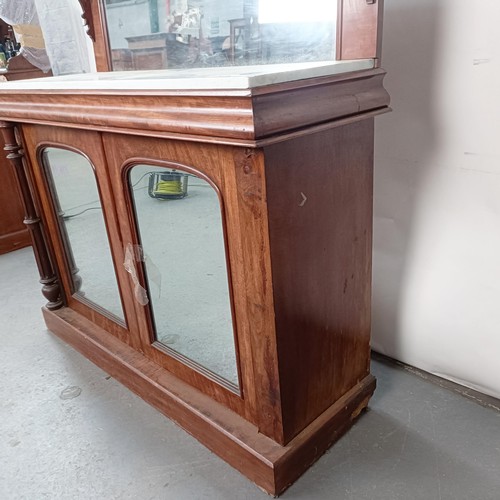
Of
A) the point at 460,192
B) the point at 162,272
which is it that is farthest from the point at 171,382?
the point at 460,192

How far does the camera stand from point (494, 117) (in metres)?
1.25

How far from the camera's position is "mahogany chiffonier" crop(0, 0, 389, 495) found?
992 millimetres

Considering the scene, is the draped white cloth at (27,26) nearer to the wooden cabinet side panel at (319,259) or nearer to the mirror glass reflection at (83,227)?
the mirror glass reflection at (83,227)

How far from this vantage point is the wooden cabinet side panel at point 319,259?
104cm

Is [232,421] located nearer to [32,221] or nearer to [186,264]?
[186,264]

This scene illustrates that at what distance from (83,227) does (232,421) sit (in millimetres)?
854

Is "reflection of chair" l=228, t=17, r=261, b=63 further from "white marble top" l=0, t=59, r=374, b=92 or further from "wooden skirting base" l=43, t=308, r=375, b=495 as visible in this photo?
"wooden skirting base" l=43, t=308, r=375, b=495

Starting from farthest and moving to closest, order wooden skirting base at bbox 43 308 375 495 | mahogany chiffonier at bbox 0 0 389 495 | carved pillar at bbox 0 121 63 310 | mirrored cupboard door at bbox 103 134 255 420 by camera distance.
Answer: carved pillar at bbox 0 121 63 310, wooden skirting base at bbox 43 308 375 495, mirrored cupboard door at bbox 103 134 255 420, mahogany chiffonier at bbox 0 0 389 495

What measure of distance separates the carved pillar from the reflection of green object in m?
0.72

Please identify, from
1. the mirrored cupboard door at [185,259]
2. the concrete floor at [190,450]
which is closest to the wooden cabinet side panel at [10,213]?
the concrete floor at [190,450]

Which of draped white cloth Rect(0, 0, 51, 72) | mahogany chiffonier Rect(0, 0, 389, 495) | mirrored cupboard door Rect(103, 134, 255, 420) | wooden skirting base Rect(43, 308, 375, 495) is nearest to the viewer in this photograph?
mahogany chiffonier Rect(0, 0, 389, 495)

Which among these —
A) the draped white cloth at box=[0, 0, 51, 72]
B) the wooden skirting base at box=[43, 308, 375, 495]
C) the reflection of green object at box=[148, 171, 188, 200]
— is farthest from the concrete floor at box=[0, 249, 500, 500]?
the draped white cloth at box=[0, 0, 51, 72]

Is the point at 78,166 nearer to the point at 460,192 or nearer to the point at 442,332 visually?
the point at 460,192

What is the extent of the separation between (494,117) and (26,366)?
1782mm
